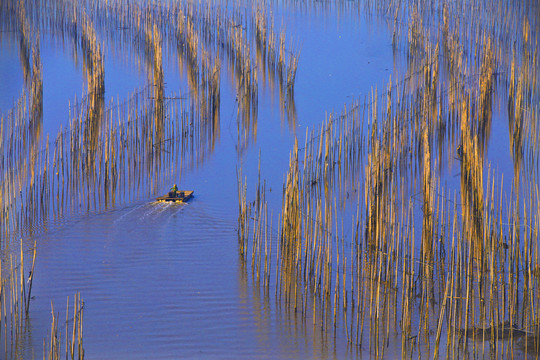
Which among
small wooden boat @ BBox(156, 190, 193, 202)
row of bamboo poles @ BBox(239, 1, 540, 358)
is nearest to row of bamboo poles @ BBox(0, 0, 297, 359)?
small wooden boat @ BBox(156, 190, 193, 202)

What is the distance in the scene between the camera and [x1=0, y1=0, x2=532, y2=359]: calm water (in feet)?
10.7

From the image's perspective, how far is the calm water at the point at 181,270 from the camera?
3.26 m

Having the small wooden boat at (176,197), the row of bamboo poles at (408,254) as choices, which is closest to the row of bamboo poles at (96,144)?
the small wooden boat at (176,197)

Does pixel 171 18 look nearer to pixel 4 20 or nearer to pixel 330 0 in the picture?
pixel 4 20

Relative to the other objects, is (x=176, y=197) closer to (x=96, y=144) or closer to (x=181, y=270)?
(x=96, y=144)

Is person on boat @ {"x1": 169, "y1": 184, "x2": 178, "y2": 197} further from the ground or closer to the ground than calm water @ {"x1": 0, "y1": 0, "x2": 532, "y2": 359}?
further from the ground

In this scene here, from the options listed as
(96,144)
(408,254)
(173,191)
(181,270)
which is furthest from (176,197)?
(408,254)

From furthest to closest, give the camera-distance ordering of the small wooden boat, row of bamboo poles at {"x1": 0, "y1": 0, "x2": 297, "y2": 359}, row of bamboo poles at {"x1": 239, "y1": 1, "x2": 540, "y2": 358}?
the small wooden boat < row of bamboo poles at {"x1": 0, "y1": 0, "x2": 297, "y2": 359} < row of bamboo poles at {"x1": 239, "y1": 1, "x2": 540, "y2": 358}

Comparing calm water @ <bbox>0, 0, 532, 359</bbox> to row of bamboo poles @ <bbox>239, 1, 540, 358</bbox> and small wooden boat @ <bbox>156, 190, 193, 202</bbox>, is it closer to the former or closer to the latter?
small wooden boat @ <bbox>156, 190, 193, 202</bbox>

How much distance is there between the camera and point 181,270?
408 centimetres

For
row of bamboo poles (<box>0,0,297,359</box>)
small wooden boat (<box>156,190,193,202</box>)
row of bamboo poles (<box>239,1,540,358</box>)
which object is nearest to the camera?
row of bamboo poles (<box>239,1,540,358</box>)

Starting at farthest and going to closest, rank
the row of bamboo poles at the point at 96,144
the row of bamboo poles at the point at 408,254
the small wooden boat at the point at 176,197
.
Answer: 1. the small wooden boat at the point at 176,197
2. the row of bamboo poles at the point at 96,144
3. the row of bamboo poles at the point at 408,254

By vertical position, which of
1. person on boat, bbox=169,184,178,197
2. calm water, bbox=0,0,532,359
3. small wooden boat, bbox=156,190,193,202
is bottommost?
calm water, bbox=0,0,532,359

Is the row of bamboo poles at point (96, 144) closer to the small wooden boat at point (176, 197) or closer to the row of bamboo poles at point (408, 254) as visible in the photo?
the small wooden boat at point (176, 197)
